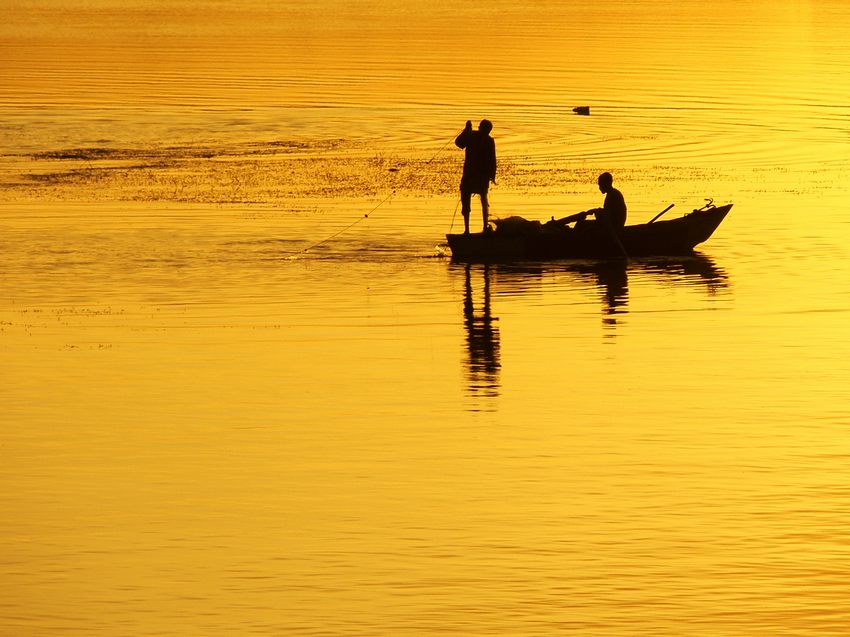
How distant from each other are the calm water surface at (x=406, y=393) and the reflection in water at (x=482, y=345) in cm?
5

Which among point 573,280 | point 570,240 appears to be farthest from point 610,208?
point 573,280

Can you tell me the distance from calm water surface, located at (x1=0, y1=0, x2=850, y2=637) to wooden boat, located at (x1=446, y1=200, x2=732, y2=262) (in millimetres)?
284

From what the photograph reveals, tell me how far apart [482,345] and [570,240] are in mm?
6626

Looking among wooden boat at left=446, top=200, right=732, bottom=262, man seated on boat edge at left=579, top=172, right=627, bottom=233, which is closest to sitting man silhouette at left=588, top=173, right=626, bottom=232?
man seated on boat edge at left=579, top=172, right=627, bottom=233

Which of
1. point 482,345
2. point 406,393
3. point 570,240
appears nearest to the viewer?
point 406,393

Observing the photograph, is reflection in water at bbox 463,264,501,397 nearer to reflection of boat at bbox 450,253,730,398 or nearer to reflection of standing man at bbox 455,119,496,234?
reflection of boat at bbox 450,253,730,398

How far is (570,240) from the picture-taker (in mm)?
25906

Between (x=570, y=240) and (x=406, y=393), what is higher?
(x=570, y=240)

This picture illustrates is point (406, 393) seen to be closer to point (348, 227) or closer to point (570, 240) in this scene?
point (570, 240)

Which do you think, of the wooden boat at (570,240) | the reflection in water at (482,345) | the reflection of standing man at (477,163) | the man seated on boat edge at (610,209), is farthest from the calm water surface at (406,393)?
the reflection of standing man at (477,163)

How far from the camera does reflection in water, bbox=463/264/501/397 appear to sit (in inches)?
691

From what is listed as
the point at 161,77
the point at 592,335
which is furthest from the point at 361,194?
the point at 161,77

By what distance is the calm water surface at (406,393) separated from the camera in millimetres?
11570

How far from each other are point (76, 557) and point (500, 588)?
9.00ft
